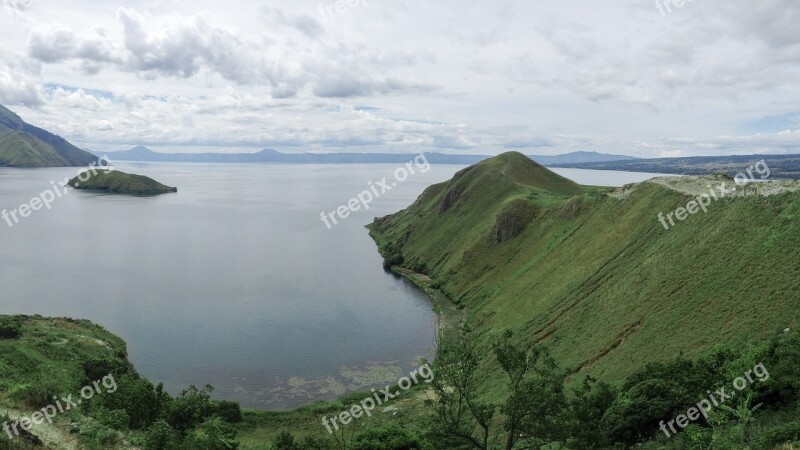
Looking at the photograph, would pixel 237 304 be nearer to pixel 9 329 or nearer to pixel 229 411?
pixel 9 329

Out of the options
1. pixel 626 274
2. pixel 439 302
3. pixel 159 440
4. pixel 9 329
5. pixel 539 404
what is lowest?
pixel 439 302

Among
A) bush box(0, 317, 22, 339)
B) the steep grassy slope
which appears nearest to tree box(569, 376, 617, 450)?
the steep grassy slope

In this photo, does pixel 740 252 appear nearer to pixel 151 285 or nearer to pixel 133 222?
pixel 151 285

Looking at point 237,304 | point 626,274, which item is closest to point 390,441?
point 626,274

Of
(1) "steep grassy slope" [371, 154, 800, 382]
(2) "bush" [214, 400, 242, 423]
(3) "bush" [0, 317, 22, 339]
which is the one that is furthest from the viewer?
(3) "bush" [0, 317, 22, 339]

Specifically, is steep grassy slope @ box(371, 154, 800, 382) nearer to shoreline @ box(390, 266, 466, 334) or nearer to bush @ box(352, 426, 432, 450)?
shoreline @ box(390, 266, 466, 334)

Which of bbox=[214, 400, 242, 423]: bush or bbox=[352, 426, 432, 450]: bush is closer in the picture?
bbox=[352, 426, 432, 450]: bush

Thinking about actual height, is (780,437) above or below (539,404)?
above

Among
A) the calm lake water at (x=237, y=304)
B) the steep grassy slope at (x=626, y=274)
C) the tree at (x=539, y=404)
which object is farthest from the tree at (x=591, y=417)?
the calm lake water at (x=237, y=304)

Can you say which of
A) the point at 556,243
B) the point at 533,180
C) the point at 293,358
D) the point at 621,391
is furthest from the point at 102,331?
the point at 533,180
